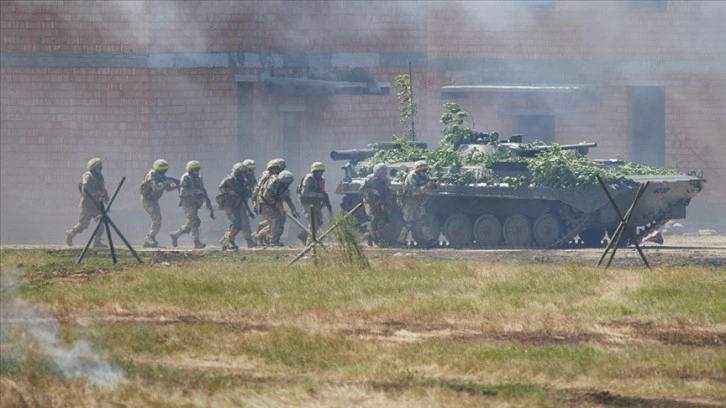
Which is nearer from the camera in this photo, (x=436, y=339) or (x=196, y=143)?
(x=436, y=339)

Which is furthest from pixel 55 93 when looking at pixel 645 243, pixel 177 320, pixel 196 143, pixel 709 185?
pixel 177 320

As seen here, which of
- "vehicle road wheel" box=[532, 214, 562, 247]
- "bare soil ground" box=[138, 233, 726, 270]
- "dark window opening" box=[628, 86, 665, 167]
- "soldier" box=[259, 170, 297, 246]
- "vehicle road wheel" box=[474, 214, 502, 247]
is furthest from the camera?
"dark window opening" box=[628, 86, 665, 167]

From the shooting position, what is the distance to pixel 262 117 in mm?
32500

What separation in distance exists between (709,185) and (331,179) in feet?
28.7

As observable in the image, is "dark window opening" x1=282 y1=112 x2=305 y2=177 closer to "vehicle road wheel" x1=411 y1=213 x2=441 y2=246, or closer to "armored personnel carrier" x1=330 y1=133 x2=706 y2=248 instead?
"armored personnel carrier" x1=330 y1=133 x2=706 y2=248

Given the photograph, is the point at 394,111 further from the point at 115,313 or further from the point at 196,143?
the point at 115,313

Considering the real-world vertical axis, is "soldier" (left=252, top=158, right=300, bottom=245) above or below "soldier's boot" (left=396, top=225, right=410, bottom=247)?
above

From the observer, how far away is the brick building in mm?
30938

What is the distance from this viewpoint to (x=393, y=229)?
85.5ft

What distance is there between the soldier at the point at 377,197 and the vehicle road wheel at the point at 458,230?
103cm

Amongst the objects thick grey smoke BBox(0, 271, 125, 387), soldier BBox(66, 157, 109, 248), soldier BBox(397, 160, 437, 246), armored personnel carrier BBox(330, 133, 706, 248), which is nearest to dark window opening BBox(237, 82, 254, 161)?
armored personnel carrier BBox(330, 133, 706, 248)

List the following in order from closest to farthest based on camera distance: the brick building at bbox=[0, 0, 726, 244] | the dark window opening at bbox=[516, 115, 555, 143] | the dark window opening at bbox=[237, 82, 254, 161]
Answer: the brick building at bbox=[0, 0, 726, 244] → the dark window opening at bbox=[237, 82, 254, 161] → the dark window opening at bbox=[516, 115, 555, 143]

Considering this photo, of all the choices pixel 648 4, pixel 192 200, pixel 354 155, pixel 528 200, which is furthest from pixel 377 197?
pixel 648 4

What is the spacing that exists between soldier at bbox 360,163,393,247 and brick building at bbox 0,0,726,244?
17.4ft
